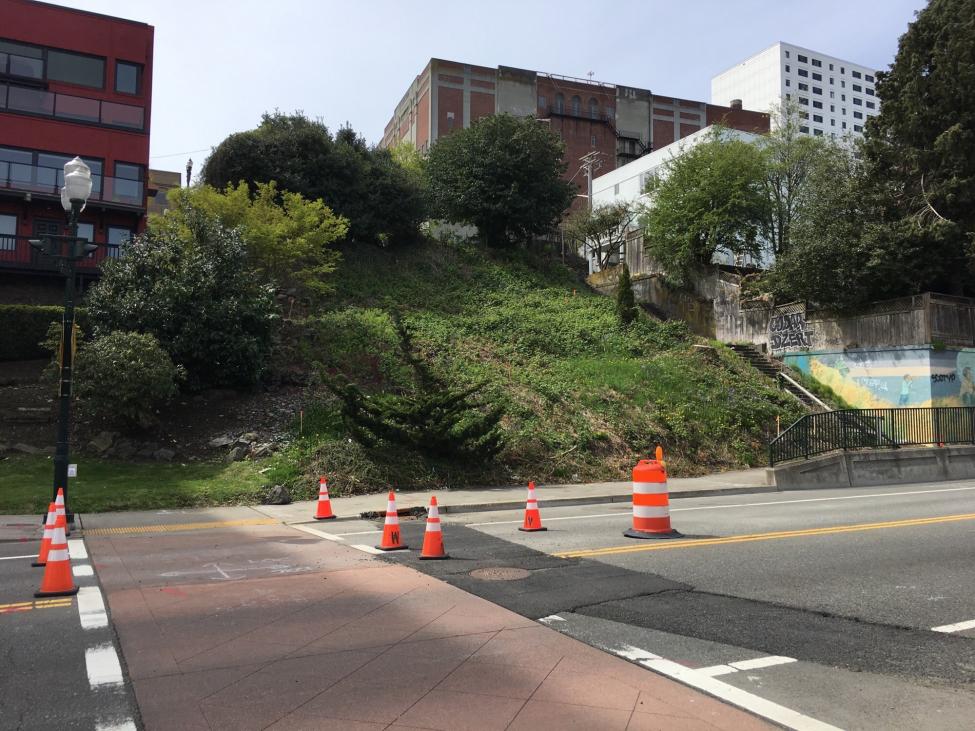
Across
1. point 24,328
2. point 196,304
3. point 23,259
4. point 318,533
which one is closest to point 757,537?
point 318,533

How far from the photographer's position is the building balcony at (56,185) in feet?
93.4

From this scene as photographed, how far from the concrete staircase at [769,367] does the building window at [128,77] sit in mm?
29695

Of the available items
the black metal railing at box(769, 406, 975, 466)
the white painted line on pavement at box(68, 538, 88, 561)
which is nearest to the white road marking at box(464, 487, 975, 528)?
the black metal railing at box(769, 406, 975, 466)

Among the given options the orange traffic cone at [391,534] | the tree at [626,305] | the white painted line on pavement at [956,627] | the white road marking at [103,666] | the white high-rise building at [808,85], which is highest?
the white high-rise building at [808,85]

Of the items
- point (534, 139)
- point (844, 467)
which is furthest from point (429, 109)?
point (844, 467)

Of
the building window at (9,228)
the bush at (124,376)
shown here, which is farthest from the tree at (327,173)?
the bush at (124,376)

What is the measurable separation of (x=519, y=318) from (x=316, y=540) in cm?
2002

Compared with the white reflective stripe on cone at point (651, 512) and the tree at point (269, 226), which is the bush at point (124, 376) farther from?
the white reflective stripe on cone at point (651, 512)

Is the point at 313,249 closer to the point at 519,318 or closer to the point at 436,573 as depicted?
the point at 519,318

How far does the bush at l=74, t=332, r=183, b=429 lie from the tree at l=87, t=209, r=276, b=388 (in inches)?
50.5

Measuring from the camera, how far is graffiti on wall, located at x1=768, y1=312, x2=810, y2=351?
29078 mm

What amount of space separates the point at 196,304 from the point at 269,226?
6.37 m

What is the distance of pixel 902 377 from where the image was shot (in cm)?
2473

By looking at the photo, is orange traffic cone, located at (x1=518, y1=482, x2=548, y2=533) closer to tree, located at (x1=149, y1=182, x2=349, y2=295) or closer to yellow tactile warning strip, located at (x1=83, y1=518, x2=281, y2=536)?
yellow tactile warning strip, located at (x1=83, y1=518, x2=281, y2=536)
